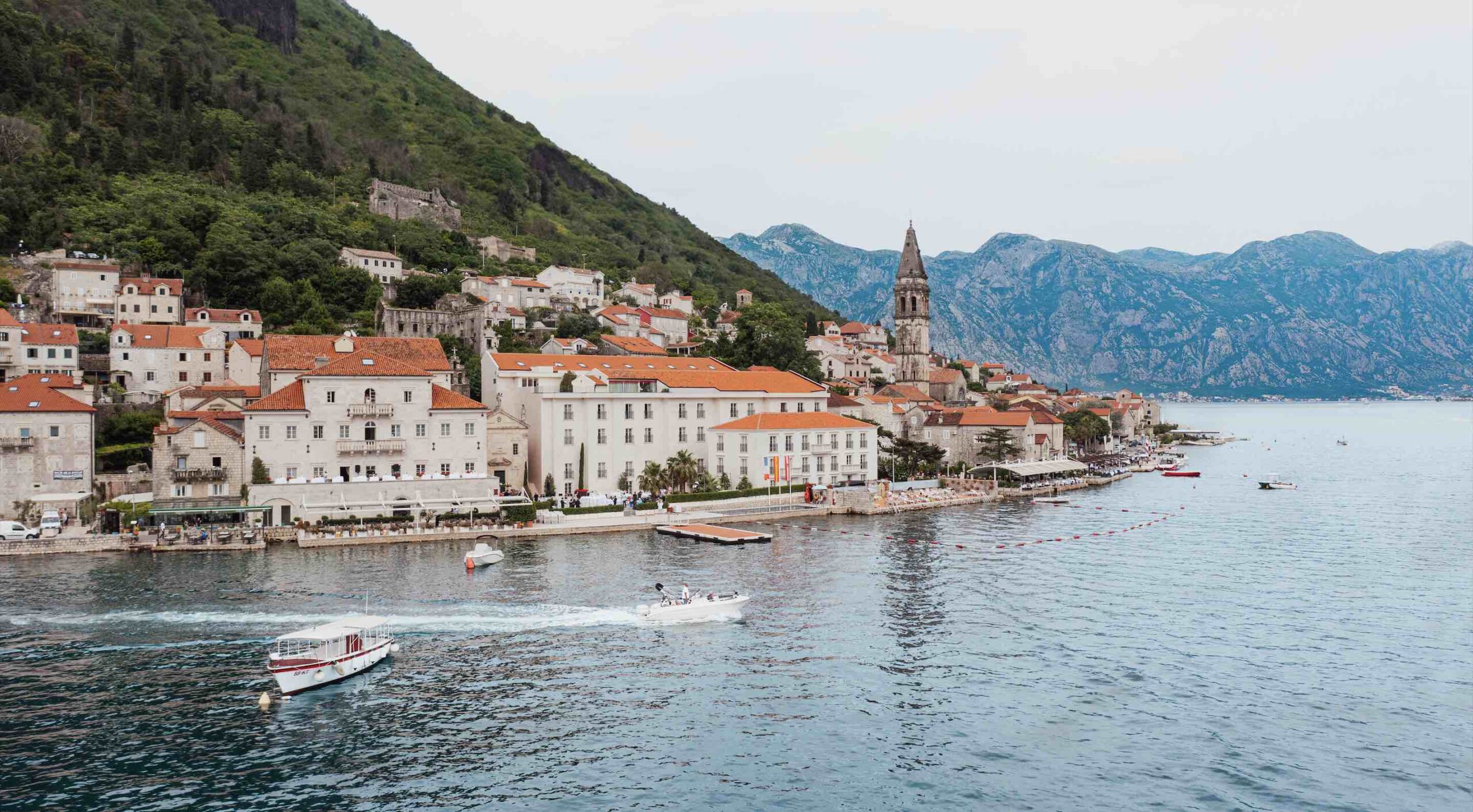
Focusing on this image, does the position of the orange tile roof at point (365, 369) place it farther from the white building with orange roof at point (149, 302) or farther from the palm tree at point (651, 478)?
the white building with orange roof at point (149, 302)

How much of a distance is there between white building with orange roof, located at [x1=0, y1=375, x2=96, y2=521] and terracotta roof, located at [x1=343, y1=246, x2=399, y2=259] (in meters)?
45.0

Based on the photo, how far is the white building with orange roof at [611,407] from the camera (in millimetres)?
65562

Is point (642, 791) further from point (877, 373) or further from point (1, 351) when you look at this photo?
point (877, 373)

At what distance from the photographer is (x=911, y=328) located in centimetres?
13762

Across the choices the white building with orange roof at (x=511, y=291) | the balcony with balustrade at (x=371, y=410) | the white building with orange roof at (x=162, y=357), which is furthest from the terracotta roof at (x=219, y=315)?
the balcony with balustrade at (x=371, y=410)

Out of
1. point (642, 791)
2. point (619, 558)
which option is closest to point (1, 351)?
point (619, 558)

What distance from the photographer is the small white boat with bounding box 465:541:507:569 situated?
4612 centimetres

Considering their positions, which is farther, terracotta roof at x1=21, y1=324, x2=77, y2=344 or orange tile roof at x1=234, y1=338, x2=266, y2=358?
orange tile roof at x1=234, y1=338, x2=266, y2=358

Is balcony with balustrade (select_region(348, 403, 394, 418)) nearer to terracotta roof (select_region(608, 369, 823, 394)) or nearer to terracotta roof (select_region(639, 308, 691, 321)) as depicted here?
terracotta roof (select_region(608, 369, 823, 394))

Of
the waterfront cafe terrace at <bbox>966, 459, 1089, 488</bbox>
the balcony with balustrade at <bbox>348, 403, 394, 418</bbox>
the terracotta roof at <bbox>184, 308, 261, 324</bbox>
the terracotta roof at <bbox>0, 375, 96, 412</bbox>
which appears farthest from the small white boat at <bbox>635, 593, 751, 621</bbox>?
the terracotta roof at <bbox>184, 308, 261, 324</bbox>

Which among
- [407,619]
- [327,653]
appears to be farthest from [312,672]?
[407,619]

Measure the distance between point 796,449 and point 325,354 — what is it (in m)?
34.0

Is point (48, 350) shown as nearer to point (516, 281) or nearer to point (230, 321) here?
point (230, 321)

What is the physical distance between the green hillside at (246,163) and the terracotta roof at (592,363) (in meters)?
28.4
